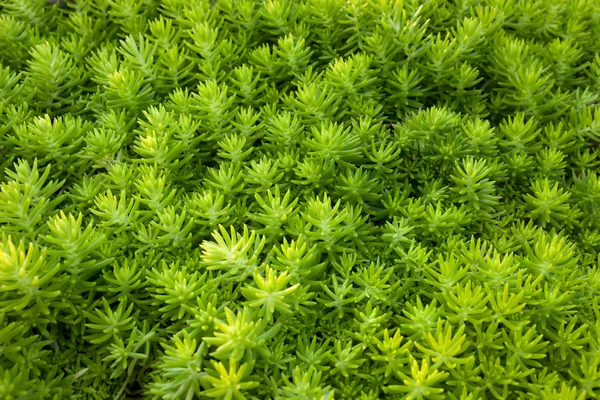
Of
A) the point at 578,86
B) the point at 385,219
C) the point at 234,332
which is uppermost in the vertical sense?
the point at 578,86

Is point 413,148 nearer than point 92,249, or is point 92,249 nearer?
point 92,249

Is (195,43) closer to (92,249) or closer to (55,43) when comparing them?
(55,43)

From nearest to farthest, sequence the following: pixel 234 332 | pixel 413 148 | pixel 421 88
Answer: pixel 234 332 < pixel 413 148 < pixel 421 88

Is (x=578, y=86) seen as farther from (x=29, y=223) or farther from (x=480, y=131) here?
(x=29, y=223)

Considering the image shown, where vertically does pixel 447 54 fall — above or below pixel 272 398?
above

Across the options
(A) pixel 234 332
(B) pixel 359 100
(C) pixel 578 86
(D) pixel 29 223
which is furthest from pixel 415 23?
(D) pixel 29 223

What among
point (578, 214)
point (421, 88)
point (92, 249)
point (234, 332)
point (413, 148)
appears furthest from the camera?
point (421, 88)
